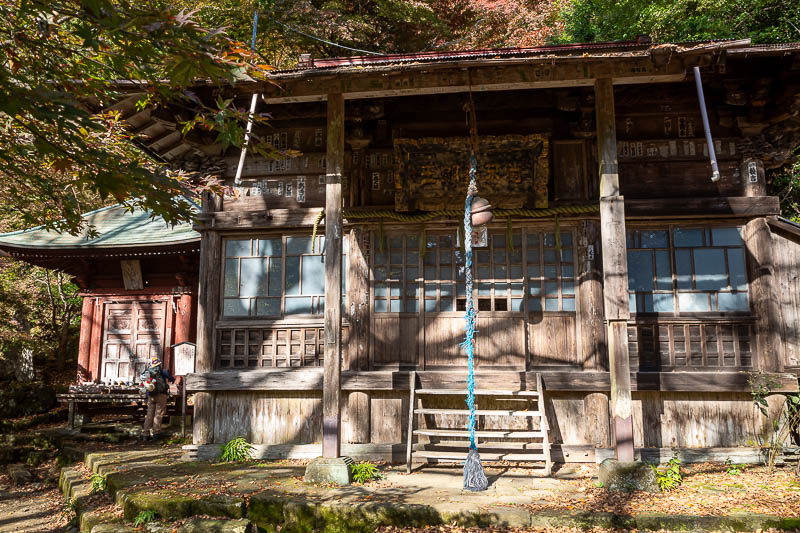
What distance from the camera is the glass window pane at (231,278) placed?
9.40 m

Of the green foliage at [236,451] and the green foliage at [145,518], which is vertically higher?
the green foliage at [236,451]

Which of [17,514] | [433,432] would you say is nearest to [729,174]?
[433,432]

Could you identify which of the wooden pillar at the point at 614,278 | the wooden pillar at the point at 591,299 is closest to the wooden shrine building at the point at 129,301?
the wooden pillar at the point at 591,299

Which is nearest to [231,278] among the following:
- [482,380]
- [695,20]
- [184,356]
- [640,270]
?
[184,356]

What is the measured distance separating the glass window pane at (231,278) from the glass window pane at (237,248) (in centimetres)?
12

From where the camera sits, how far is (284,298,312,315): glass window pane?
918 cm

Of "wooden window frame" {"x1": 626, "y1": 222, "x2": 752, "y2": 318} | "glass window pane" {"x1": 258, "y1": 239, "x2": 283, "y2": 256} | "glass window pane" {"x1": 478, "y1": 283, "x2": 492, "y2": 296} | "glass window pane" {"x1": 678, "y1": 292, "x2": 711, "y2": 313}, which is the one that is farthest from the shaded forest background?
"glass window pane" {"x1": 478, "y1": 283, "x2": 492, "y2": 296}

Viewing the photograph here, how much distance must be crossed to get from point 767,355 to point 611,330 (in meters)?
2.86

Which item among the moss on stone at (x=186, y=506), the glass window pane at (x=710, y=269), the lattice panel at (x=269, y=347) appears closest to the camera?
the moss on stone at (x=186, y=506)

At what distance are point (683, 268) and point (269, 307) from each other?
642 centimetres

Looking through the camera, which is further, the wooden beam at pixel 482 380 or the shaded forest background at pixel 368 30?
the shaded forest background at pixel 368 30

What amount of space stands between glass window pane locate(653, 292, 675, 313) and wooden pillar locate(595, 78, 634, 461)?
1.85 m

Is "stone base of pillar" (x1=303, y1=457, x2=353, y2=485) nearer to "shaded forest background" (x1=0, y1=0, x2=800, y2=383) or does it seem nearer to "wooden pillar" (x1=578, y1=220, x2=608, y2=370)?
"wooden pillar" (x1=578, y1=220, x2=608, y2=370)

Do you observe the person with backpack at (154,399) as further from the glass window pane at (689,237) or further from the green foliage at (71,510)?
the glass window pane at (689,237)
